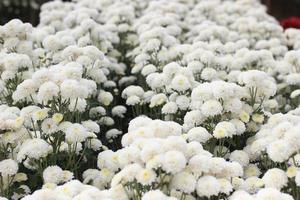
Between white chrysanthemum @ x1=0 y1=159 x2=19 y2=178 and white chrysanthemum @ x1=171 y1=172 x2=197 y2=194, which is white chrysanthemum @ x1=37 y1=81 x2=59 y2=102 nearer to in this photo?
white chrysanthemum @ x1=0 y1=159 x2=19 y2=178

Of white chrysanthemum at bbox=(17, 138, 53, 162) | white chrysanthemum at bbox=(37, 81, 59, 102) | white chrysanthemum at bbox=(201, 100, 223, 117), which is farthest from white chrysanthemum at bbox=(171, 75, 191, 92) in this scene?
white chrysanthemum at bbox=(17, 138, 53, 162)

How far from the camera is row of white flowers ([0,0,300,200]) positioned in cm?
287

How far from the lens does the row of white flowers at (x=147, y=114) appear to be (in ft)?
9.43

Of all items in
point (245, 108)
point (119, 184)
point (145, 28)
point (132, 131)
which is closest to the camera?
point (119, 184)

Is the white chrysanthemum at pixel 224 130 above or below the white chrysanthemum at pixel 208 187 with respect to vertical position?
below

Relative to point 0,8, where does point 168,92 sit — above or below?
above

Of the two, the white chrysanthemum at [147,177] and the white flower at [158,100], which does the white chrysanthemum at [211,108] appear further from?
the white chrysanthemum at [147,177]

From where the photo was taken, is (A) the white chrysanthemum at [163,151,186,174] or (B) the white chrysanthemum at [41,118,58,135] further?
(B) the white chrysanthemum at [41,118,58,135]

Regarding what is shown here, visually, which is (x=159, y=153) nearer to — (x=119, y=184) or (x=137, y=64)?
(x=119, y=184)

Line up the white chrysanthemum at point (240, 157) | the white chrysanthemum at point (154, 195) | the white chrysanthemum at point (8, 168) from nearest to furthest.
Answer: the white chrysanthemum at point (154, 195) → the white chrysanthemum at point (8, 168) → the white chrysanthemum at point (240, 157)

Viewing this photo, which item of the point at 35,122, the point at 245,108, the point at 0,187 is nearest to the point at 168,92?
the point at 245,108

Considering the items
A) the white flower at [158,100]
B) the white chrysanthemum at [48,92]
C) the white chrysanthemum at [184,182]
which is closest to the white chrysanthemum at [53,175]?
the white chrysanthemum at [48,92]

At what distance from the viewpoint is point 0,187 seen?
350 cm

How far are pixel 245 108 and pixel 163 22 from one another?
225cm
